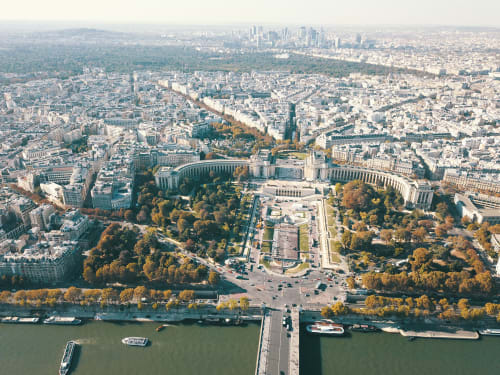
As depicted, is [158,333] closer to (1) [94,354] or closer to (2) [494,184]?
(1) [94,354]

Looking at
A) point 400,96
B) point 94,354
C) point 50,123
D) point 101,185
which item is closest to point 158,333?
point 94,354

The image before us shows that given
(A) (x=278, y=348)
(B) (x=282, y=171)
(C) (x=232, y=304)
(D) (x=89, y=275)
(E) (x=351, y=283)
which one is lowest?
(A) (x=278, y=348)

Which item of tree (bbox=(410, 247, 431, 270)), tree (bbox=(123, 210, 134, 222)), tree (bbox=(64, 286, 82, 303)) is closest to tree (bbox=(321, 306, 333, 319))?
tree (bbox=(410, 247, 431, 270))

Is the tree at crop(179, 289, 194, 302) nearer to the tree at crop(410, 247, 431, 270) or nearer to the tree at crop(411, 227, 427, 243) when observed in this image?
the tree at crop(410, 247, 431, 270)

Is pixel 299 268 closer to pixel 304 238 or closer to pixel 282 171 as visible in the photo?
pixel 304 238

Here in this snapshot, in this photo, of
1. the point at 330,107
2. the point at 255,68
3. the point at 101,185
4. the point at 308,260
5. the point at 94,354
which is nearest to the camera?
the point at 94,354

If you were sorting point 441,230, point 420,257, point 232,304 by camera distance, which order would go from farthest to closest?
1. point 441,230
2. point 420,257
3. point 232,304

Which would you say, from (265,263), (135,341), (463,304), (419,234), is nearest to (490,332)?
(463,304)

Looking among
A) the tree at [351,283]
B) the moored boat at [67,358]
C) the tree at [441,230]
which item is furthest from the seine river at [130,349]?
the tree at [441,230]
